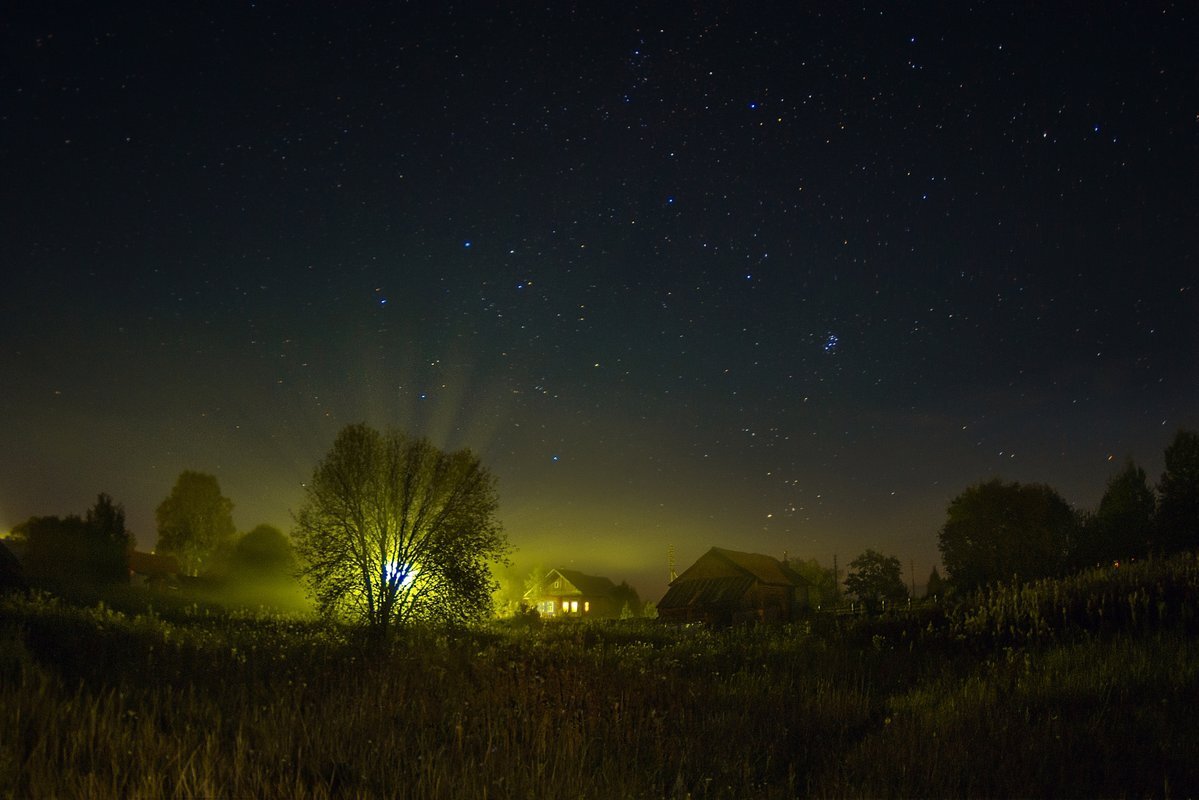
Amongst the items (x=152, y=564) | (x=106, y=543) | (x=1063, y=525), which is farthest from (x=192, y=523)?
(x=1063, y=525)

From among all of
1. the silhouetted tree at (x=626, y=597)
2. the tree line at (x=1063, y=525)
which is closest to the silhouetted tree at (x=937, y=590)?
the tree line at (x=1063, y=525)

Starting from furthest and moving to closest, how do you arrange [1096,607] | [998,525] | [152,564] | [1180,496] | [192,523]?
[192,523], [998,525], [152,564], [1180,496], [1096,607]

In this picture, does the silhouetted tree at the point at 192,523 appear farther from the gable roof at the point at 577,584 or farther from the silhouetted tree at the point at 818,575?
the silhouetted tree at the point at 818,575

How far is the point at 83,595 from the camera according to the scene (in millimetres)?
26516

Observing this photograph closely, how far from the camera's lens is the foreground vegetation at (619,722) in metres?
4.49

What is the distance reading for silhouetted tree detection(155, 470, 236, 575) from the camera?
73250 mm

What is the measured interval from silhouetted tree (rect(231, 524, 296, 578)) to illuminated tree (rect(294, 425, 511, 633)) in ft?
101

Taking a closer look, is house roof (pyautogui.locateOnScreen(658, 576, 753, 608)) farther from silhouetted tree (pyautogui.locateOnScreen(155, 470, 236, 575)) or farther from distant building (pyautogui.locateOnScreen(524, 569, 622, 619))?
silhouetted tree (pyautogui.locateOnScreen(155, 470, 236, 575))

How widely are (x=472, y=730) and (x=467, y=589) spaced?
16.7 metres

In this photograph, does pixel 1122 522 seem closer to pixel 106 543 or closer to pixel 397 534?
pixel 397 534

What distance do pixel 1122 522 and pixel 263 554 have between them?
63419 millimetres

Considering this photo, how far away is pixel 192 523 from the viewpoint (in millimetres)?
73750

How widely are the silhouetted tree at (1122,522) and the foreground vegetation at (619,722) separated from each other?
132ft

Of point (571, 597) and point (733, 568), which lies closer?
point (733, 568)
